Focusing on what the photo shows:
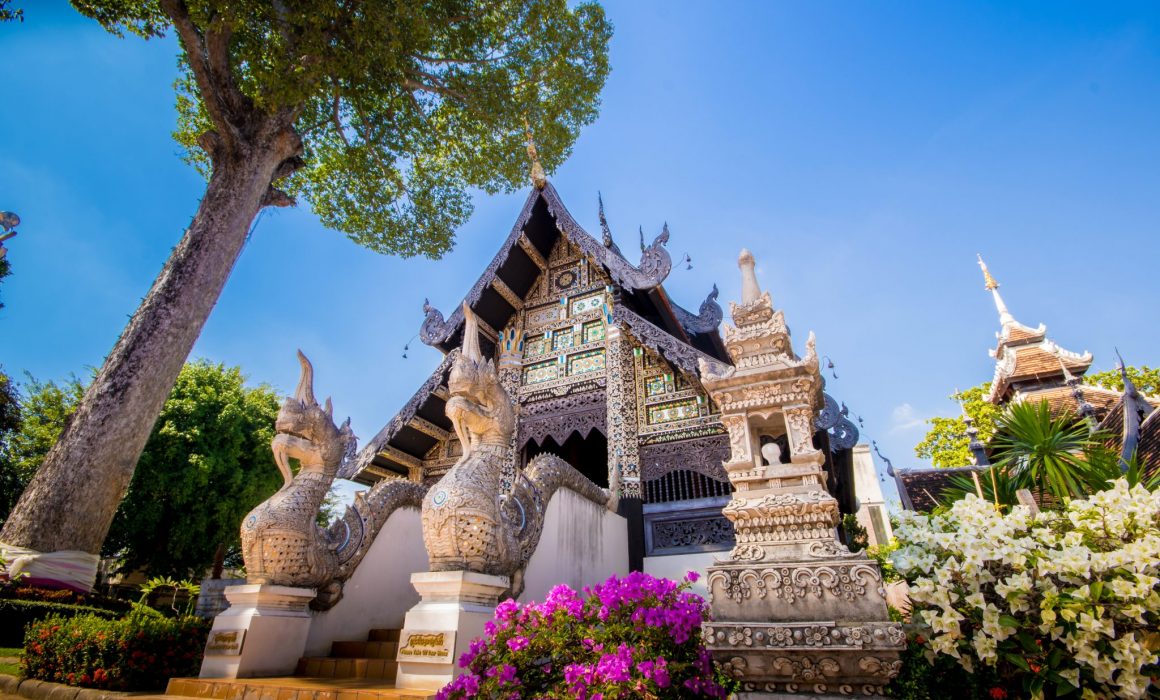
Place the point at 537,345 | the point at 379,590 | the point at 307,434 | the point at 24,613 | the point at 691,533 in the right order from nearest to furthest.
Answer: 1. the point at 307,434
2. the point at 379,590
3. the point at 24,613
4. the point at 691,533
5. the point at 537,345

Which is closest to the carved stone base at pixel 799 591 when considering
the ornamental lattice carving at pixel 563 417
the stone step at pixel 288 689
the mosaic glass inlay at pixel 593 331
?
the stone step at pixel 288 689

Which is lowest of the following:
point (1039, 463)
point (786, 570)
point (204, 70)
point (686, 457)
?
point (786, 570)

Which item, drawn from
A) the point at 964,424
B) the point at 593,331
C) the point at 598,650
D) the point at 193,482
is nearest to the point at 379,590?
the point at 598,650

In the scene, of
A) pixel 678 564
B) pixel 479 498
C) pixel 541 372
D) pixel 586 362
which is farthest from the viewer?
pixel 541 372

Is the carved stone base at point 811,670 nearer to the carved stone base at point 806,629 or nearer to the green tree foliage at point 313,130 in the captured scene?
the carved stone base at point 806,629

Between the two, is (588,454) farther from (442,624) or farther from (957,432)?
(957,432)

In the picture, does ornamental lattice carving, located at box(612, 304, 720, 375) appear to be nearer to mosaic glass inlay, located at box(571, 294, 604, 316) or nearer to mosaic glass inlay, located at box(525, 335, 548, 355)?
mosaic glass inlay, located at box(571, 294, 604, 316)

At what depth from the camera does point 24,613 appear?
5152 millimetres

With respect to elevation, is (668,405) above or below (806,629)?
above

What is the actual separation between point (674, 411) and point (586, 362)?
1628 millimetres

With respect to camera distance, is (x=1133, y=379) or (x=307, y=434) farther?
(x=1133, y=379)

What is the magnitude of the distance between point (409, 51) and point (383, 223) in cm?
289

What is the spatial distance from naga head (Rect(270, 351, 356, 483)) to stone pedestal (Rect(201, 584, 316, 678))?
0.91 meters

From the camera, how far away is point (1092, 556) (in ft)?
7.82
